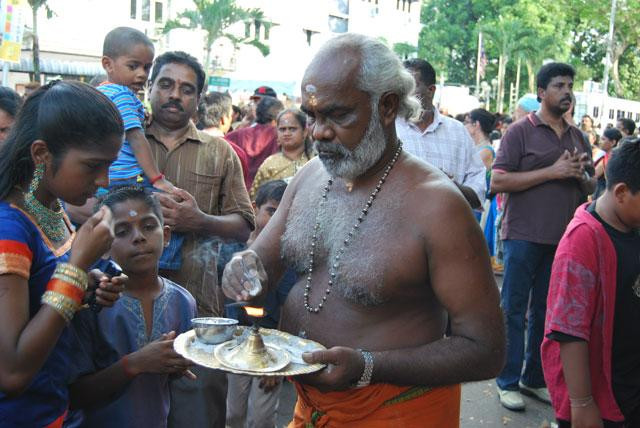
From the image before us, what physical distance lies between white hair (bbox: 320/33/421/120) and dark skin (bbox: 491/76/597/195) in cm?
326

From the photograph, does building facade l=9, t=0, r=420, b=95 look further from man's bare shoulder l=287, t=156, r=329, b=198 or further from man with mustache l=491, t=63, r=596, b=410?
man's bare shoulder l=287, t=156, r=329, b=198

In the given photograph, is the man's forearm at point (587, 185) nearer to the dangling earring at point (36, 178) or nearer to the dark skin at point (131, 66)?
the dark skin at point (131, 66)

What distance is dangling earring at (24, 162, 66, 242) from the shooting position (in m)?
2.30

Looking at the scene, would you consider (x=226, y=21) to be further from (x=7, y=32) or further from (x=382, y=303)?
(x=382, y=303)

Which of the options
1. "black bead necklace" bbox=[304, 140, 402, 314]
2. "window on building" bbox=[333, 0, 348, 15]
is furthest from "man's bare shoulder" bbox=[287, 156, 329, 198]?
"window on building" bbox=[333, 0, 348, 15]

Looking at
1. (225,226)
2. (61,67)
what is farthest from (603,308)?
(61,67)

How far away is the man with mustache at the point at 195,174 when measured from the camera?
4070 mm

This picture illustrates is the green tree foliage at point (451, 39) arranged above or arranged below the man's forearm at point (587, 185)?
above

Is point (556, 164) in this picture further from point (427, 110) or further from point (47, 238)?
point (47, 238)

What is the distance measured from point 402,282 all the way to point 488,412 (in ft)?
12.1

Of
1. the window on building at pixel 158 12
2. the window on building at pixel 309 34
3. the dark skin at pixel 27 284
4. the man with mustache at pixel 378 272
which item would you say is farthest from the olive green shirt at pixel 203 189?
the window on building at pixel 309 34

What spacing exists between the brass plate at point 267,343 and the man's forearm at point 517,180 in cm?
364

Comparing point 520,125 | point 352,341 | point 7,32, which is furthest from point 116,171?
point 7,32

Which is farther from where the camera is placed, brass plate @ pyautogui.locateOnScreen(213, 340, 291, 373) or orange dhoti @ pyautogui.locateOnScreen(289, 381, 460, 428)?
orange dhoti @ pyautogui.locateOnScreen(289, 381, 460, 428)
